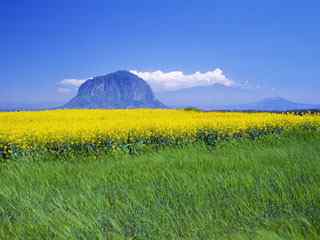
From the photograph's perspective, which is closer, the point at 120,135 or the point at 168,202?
the point at 168,202

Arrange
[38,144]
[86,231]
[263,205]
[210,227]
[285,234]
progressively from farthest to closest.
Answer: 1. [38,144]
2. [263,205]
3. [210,227]
4. [86,231]
5. [285,234]

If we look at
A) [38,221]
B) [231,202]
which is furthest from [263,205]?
[38,221]

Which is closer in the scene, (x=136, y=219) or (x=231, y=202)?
(x=136, y=219)

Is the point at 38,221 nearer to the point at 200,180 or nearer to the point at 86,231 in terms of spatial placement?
the point at 86,231

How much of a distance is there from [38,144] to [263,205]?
808 centimetres

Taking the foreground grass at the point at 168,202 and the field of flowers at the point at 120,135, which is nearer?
the foreground grass at the point at 168,202

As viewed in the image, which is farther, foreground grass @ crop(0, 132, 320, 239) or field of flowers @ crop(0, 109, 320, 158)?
field of flowers @ crop(0, 109, 320, 158)

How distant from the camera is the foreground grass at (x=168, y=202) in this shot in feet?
A: 13.2

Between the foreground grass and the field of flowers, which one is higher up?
the field of flowers

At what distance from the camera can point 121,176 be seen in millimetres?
7031

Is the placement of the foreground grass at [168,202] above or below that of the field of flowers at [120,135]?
below

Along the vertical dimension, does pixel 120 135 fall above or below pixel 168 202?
above

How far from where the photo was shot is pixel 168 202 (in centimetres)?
516

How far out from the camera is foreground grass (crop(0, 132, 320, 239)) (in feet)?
13.2
